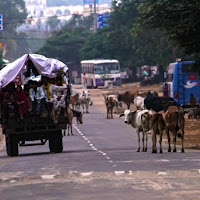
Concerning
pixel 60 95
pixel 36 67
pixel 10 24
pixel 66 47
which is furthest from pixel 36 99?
pixel 10 24

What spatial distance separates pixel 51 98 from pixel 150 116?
2.88m

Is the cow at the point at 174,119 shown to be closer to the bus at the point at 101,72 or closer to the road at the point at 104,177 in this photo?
the road at the point at 104,177

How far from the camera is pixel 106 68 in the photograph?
8788 cm

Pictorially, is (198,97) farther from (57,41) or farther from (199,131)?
(57,41)

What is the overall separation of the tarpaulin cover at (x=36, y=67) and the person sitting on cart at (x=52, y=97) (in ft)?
1.09

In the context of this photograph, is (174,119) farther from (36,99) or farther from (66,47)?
(66,47)

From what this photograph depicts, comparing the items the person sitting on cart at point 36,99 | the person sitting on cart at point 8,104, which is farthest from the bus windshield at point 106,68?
the person sitting on cart at point 8,104

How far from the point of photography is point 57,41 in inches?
5039

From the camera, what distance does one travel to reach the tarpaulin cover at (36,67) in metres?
22.8

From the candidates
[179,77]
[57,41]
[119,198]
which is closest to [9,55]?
[57,41]

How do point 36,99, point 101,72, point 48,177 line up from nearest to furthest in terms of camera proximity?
point 48,177
point 36,99
point 101,72

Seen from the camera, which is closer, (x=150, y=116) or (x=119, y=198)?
(x=119, y=198)

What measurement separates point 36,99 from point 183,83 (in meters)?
25.0

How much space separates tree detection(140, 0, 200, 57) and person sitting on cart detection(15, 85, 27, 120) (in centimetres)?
429
